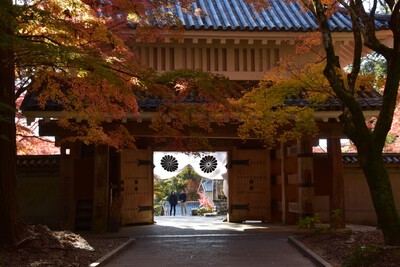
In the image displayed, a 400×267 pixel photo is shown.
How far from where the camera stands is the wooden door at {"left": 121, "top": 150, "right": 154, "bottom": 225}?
14.0 metres

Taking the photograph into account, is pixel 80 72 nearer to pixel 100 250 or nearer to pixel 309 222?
pixel 100 250

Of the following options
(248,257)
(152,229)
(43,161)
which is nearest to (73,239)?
(248,257)

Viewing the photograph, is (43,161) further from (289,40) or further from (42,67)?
(289,40)

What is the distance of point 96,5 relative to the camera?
930 centimetres

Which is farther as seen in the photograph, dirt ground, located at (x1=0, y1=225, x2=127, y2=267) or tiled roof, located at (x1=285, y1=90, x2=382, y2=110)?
tiled roof, located at (x1=285, y1=90, x2=382, y2=110)

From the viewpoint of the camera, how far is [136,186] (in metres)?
14.3

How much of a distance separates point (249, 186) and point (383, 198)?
7.31m

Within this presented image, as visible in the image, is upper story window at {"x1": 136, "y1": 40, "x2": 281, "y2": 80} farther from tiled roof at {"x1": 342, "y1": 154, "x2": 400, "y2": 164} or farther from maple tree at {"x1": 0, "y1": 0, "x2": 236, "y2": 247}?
tiled roof at {"x1": 342, "y1": 154, "x2": 400, "y2": 164}

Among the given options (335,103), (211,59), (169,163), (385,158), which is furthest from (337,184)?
(169,163)

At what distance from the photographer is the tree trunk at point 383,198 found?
765 centimetres

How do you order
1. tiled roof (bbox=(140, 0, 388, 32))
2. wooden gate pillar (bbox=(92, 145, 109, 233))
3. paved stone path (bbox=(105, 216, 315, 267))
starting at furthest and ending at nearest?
1. tiled roof (bbox=(140, 0, 388, 32))
2. wooden gate pillar (bbox=(92, 145, 109, 233))
3. paved stone path (bbox=(105, 216, 315, 267))

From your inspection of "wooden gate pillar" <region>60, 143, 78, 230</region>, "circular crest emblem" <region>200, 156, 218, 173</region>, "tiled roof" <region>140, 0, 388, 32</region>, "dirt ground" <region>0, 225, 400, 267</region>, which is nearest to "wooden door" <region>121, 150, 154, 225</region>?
"wooden gate pillar" <region>60, 143, 78, 230</region>

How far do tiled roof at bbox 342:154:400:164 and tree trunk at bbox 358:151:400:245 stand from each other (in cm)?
754

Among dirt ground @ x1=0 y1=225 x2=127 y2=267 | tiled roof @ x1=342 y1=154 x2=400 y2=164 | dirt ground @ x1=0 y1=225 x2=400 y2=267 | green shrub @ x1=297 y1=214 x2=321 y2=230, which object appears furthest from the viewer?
tiled roof @ x1=342 y1=154 x2=400 y2=164
